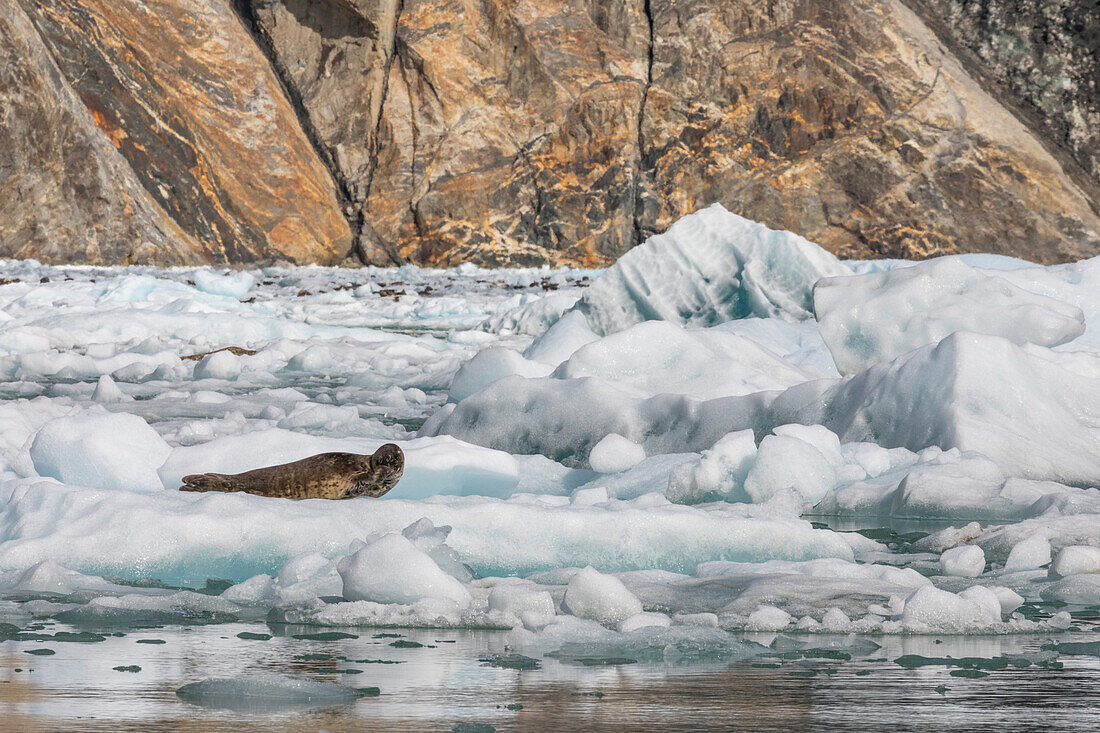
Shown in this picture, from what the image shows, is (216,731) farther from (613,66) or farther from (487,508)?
(613,66)

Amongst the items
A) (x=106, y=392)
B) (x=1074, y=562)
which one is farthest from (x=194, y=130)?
(x=1074, y=562)

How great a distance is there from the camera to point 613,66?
33219mm

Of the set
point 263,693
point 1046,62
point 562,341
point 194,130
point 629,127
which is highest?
point 1046,62

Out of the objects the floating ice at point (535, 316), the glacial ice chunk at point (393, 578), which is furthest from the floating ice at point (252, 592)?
the floating ice at point (535, 316)

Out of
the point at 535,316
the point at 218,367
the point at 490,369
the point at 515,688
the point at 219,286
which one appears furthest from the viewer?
the point at 219,286

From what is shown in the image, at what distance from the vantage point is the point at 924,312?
734 cm

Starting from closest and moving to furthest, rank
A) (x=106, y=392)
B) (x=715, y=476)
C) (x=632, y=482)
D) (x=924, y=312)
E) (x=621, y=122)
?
(x=715, y=476) < (x=632, y=482) < (x=924, y=312) < (x=106, y=392) < (x=621, y=122)

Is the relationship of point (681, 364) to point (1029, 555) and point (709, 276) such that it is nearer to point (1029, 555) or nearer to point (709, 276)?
point (1029, 555)

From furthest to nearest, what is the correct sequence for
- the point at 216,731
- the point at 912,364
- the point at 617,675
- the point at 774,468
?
the point at 912,364 < the point at 774,468 < the point at 617,675 < the point at 216,731

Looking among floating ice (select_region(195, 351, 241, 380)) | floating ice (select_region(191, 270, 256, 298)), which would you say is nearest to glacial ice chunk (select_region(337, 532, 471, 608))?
floating ice (select_region(195, 351, 241, 380))

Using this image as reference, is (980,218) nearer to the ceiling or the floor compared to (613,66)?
nearer to the floor

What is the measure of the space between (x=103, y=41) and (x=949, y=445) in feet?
87.6

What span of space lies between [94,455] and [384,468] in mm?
1073

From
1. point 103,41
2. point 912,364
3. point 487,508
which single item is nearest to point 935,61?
point 103,41
